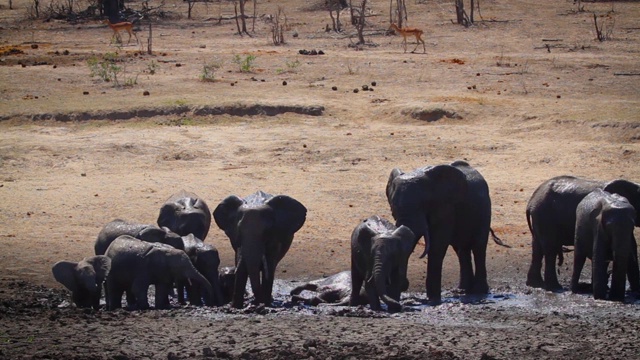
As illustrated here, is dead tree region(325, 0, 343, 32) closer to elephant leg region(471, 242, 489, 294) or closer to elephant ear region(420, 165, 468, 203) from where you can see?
elephant leg region(471, 242, 489, 294)

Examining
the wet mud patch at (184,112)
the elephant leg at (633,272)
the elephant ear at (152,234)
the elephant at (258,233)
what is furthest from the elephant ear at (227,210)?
the wet mud patch at (184,112)

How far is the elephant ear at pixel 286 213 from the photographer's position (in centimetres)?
1327

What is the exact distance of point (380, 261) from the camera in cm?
1218

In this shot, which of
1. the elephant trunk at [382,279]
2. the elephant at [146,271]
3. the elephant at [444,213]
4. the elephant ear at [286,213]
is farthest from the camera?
the elephant ear at [286,213]

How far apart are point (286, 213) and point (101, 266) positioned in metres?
2.04

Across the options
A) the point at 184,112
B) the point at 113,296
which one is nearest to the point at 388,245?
the point at 113,296

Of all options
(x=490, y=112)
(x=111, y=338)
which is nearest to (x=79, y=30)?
(x=490, y=112)

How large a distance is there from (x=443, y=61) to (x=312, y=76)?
3794 mm

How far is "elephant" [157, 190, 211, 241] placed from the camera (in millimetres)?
14266

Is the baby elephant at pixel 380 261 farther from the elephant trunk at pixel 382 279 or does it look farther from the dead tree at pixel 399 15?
the dead tree at pixel 399 15

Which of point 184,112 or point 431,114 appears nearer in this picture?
point 431,114

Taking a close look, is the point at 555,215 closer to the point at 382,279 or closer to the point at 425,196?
the point at 425,196

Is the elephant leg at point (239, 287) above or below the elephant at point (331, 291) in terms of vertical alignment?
above

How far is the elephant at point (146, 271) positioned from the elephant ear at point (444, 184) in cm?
252
